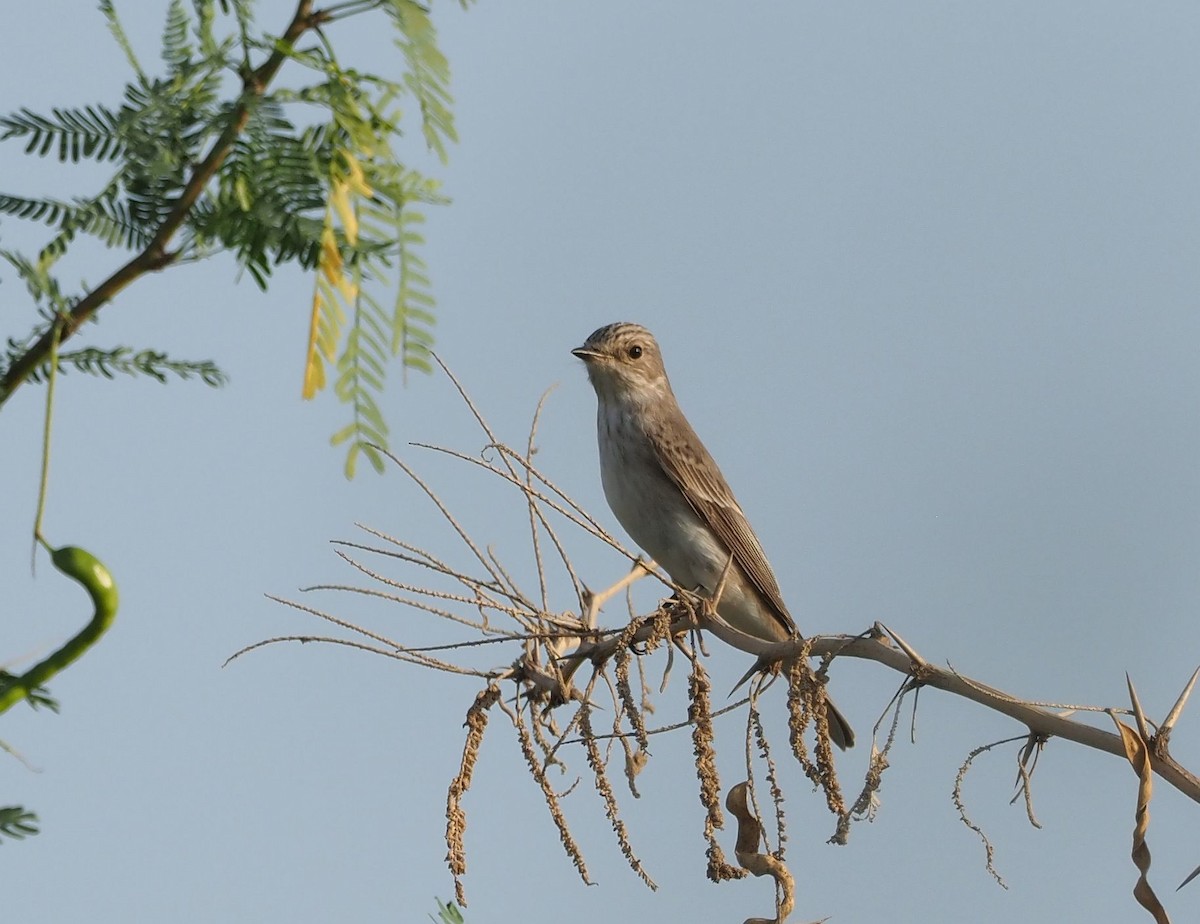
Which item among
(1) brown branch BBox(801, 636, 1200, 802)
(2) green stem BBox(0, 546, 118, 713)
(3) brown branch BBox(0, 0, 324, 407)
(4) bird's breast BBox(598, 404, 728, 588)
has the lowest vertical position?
(2) green stem BBox(0, 546, 118, 713)

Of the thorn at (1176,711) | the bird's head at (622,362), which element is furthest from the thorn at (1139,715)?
the bird's head at (622,362)

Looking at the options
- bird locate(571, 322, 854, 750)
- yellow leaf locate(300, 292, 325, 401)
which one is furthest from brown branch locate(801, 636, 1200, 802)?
bird locate(571, 322, 854, 750)

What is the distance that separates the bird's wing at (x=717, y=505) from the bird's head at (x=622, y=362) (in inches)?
18.2

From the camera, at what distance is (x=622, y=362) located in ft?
26.3

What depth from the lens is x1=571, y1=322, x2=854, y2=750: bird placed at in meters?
7.07

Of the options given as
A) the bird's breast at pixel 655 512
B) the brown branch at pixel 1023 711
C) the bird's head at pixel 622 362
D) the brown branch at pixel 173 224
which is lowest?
the brown branch at pixel 173 224

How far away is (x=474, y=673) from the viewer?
3.31 m

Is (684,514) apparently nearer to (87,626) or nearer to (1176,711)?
(1176,711)

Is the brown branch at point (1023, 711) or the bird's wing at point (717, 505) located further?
the bird's wing at point (717, 505)

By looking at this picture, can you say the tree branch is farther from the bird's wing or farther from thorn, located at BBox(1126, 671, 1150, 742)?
the bird's wing

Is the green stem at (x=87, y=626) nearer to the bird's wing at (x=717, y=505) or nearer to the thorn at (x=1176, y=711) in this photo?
the thorn at (x=1176, y=711)

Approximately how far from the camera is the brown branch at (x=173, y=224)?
1.39 meters

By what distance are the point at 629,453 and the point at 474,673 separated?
4190mm

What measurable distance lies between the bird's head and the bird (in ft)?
0.25
